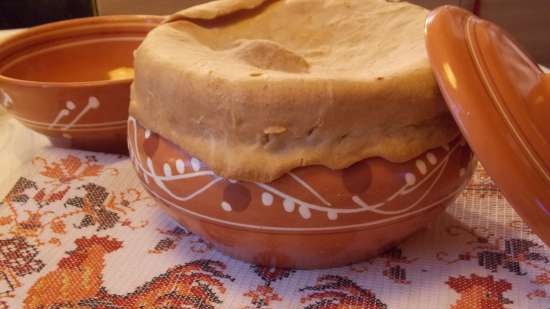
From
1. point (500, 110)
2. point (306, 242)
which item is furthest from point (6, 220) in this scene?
point (500, 110)

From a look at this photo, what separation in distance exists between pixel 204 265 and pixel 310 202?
148 mm

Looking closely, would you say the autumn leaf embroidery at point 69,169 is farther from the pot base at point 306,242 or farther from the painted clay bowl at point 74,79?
the pot base at point 306,242

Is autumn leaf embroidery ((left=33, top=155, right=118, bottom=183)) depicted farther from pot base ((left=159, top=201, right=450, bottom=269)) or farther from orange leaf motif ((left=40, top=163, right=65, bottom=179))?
pot base ((left=159, top=201, right=450, bottom=269))

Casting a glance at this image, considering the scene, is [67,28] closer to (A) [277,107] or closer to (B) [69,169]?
(B) [69,169]

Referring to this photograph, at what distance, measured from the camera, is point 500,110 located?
0.46 meters

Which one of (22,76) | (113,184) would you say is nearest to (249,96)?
(113,184)

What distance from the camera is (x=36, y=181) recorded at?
721mm

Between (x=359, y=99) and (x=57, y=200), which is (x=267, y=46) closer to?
(x=359, y=99)

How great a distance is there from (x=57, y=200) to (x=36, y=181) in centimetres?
6

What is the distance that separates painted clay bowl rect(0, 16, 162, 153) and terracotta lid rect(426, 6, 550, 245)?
408mm

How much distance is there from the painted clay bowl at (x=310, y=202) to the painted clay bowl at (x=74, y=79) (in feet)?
0.66

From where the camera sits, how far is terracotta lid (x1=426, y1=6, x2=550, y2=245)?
45 cm

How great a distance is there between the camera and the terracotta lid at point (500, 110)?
1.48ft

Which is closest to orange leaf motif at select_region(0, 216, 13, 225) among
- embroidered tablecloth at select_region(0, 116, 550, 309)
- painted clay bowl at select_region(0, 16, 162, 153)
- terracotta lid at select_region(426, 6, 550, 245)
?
embroidered tablecloth at select_region(0, 116, 550, 309)
